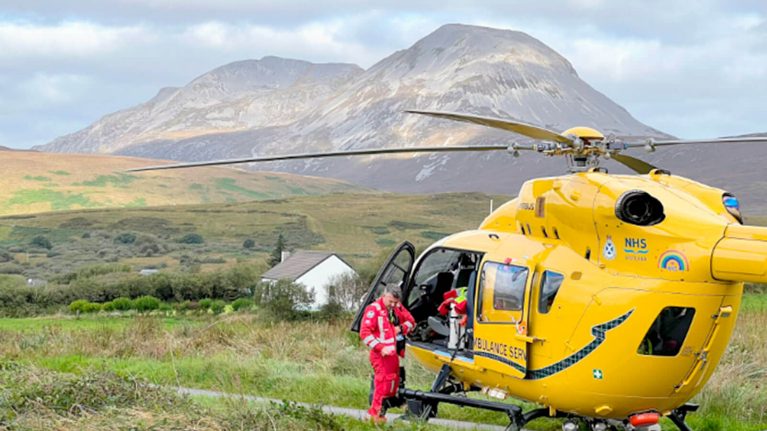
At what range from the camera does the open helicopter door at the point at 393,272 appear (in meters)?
13.3

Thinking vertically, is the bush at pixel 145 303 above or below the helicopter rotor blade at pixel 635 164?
below

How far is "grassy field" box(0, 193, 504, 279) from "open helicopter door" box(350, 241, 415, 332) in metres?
80.3

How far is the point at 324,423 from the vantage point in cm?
1063

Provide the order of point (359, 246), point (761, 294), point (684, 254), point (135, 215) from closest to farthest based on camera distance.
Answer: point (684, 254) → point (761, 294) → point (359, 246) → point (135, 215)

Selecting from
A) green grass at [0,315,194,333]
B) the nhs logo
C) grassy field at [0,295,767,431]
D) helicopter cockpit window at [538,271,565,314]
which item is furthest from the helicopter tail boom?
green grass at [0,315,194,333]

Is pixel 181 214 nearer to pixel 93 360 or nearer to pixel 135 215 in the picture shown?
pixel 135 215

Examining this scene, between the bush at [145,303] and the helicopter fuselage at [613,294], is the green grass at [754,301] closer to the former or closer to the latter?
the helicopter fuselage at [613,294]

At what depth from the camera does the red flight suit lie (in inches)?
472

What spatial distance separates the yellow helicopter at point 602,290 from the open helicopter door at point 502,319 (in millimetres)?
19

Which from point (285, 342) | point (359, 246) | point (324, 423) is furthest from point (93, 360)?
point (359, 246)

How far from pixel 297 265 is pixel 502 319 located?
55.9 meters

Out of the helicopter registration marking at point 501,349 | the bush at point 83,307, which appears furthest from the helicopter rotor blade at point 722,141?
the bush at point 83,307

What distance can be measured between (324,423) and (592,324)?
3401 millimetres

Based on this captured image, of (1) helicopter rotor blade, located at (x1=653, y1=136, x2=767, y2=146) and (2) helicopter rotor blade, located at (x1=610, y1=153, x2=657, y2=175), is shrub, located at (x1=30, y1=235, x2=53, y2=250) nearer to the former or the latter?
Answer: (2) helicopter rotor blade, located at (x1=610, y1=153, x2=657, y2=175)
